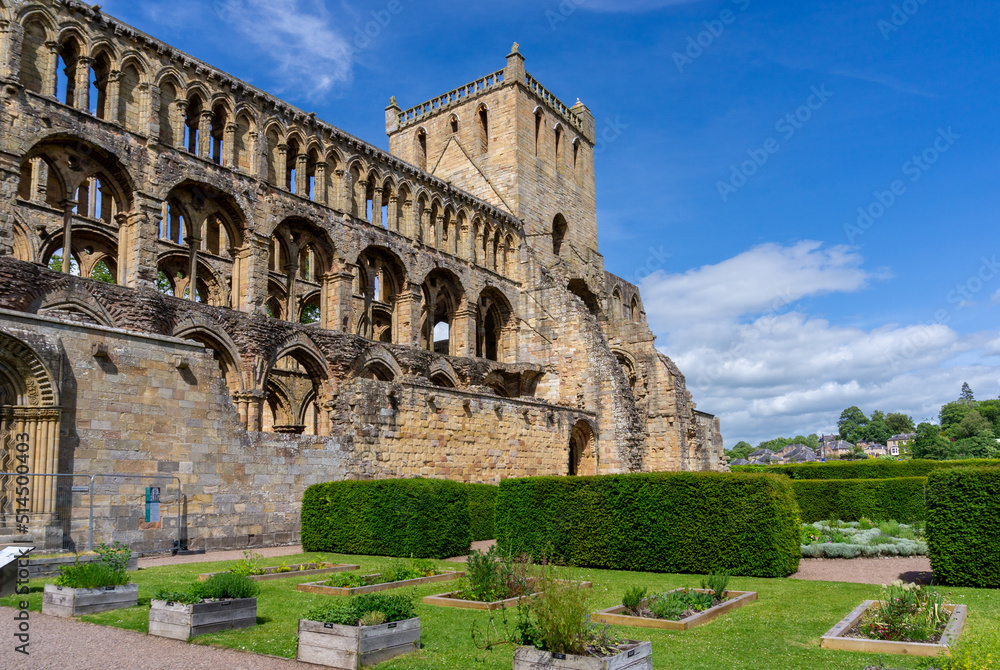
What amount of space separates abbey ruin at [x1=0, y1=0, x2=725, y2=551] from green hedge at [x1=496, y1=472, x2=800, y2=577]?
20.6 ft

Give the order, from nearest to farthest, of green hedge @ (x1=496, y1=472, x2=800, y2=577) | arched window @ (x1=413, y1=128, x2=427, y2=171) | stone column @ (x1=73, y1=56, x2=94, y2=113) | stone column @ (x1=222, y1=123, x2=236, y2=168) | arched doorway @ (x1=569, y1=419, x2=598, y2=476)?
green hedge @ (x1=496, y1=472, x2=800, y2=577) < stone column @ (x1=73, y1=56, x2=94, y2=113) < stone column @ (x1=222, y1=123, x2=236, y2=168) < arched doorway @ (x1=569, y1=419, x2=598, y2=476) < arched window @ (x1=413, y1=128, x2=427, y2=171)

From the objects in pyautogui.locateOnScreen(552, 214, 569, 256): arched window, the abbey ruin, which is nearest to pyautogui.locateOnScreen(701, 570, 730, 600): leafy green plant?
the abbey ruin

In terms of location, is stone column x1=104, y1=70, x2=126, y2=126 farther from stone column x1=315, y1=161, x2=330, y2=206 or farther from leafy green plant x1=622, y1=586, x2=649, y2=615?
leafy green plant x1=622, y1=586, x2=649, y2=615

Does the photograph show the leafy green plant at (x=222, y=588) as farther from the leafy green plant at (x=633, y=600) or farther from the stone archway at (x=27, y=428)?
the stone archway at (x=27, y=428)

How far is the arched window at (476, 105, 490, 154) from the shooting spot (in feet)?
121

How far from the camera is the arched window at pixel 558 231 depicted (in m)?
39.0

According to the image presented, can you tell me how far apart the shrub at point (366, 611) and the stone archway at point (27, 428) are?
8.06 metres

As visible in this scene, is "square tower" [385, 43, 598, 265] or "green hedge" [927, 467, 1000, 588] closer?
"green hedge" [927, 467, 1000, 588]

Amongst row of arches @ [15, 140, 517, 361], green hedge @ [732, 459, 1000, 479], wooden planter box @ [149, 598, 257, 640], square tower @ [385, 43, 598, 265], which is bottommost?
wooden planter box @ [149, 598, 257, 640]

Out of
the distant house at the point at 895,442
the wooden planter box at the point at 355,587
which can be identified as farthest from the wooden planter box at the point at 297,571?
the distant house at the point at 895,442

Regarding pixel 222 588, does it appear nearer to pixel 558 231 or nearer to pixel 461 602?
pixel 461 602

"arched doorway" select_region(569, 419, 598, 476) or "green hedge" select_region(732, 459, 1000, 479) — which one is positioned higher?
"arched doorway" select_region(569, 419, 598, 476)

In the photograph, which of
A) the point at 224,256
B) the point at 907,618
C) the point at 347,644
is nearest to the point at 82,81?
the point at 224,256

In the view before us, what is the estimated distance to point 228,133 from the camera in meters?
23.5
